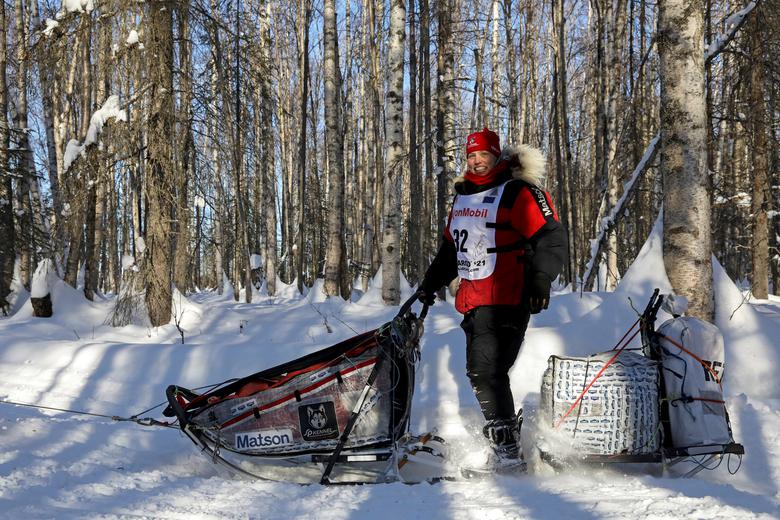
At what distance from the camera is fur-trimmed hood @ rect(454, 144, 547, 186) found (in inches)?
128


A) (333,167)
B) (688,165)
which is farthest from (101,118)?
(688,165)

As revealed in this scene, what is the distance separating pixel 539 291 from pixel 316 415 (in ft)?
4.32

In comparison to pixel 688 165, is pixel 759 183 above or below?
above

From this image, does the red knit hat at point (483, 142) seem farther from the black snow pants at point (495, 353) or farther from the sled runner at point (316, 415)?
the sled runner at point (316, 415)

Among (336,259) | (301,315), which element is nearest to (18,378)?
(301,315)

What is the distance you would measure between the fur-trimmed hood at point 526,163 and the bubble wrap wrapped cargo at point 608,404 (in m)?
1.00

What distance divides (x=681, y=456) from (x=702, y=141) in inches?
102

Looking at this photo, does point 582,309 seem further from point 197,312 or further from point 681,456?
point 197,312

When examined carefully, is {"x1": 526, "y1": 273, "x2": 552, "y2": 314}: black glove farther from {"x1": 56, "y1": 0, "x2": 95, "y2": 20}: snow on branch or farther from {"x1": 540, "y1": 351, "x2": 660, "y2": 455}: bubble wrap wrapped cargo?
{"x1": 56, "y1": 0, "x2": 95, "y2": 20}: snow on branch

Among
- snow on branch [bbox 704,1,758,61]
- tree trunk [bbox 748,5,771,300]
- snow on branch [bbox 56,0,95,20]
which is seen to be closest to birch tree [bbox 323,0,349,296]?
snow on branch [bbox 56,0,95,20]

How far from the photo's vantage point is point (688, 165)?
14.8 feet

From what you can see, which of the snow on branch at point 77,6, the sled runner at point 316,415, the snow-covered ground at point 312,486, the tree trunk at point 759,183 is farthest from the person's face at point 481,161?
the tree trunk at point 759,183

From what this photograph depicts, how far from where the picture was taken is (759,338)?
4316mm

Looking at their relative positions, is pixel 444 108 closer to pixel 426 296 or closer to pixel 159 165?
pixel 159 165
